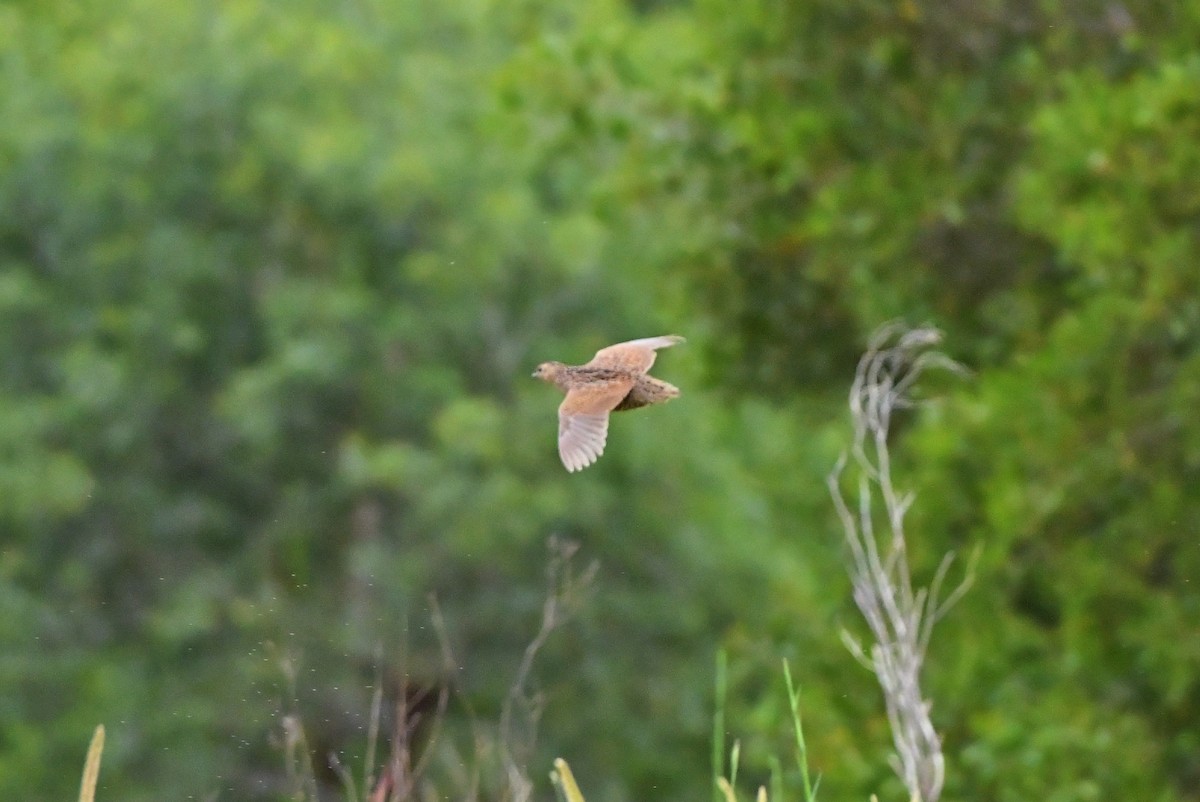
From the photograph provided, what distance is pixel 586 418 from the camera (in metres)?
4.34

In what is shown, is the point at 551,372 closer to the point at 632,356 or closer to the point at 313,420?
the point at 632,356

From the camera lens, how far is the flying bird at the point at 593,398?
13.9 ft

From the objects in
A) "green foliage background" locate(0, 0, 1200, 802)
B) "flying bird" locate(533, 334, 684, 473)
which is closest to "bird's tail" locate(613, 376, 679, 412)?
"flying bird" locate(533, 334, 684, 473)

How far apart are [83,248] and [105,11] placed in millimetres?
2817

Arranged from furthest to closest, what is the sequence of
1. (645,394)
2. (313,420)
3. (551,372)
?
(313,420), (551,372), (645,394)

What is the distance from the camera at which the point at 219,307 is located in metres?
18.1

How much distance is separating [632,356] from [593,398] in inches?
10.1

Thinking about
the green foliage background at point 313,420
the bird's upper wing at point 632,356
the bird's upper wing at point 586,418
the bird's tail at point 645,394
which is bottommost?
the green foliage background at point 313,420

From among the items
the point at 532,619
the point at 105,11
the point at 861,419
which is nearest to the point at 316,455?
the point at 532,619

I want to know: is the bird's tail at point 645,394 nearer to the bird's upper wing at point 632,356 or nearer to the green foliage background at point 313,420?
the bird's upper wing at point 632,356

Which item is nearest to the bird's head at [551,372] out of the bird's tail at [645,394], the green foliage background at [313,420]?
the bird's tail at [645,394]

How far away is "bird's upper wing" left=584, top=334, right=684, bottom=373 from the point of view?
4457 millimetres

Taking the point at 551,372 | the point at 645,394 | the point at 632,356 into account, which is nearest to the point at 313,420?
the point at 632,356

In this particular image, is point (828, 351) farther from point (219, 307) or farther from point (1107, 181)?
point (219, 307)
